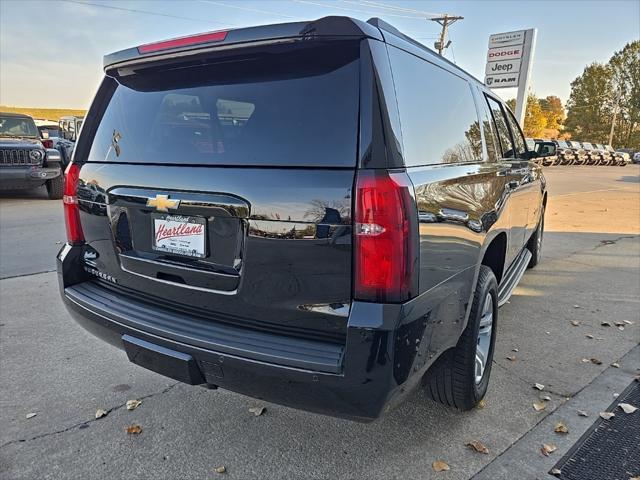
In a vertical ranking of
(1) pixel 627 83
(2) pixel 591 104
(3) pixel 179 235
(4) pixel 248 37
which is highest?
(1) pixel 627 83

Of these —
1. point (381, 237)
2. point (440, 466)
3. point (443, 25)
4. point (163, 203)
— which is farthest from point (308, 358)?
point (443, 25)

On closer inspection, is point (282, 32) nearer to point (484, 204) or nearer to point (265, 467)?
point (484, 204)

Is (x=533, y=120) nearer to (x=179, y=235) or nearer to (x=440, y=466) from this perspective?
(x=440, y=466)

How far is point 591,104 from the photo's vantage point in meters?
64.3

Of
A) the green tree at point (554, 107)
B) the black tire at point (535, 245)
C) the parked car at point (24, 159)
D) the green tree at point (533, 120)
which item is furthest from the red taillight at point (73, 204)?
the green tree at point (554, 107)

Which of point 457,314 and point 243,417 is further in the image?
point 243,417

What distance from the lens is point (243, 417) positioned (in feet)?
8.85

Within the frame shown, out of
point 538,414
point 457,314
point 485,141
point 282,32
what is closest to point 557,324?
point 538,414

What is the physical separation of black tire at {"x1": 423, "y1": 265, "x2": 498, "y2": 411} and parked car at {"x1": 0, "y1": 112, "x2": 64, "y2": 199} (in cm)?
1044

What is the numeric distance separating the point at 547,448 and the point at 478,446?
0.36 m

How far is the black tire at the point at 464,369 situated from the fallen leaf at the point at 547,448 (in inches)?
15.8

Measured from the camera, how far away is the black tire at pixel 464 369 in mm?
2510

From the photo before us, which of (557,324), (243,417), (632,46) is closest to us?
(243,417)

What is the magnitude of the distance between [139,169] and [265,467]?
1.55m
